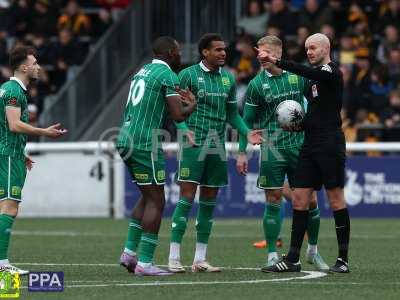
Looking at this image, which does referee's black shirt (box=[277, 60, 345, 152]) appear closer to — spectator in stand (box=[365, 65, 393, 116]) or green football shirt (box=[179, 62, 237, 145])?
green football shirt (box=[179, 62, 237, 145])

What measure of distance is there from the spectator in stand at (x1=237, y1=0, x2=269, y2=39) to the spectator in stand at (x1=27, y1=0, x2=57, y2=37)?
4694mm

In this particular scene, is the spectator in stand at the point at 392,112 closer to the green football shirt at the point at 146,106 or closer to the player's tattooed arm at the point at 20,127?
the green football shirt at the point at 146,106

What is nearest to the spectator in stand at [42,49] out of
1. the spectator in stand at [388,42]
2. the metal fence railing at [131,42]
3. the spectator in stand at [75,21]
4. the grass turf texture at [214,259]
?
the spectator in stand at [75,21]

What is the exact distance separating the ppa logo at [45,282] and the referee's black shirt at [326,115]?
9.59 ft

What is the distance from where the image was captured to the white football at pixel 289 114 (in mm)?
12336

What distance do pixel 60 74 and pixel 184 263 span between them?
13560mm

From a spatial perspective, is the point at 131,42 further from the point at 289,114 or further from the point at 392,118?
the point at 289,114

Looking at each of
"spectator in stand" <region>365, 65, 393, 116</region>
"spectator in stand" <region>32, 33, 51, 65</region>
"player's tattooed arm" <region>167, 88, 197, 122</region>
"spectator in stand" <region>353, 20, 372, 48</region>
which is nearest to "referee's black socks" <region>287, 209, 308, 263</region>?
"player's tattooed arm" <region>167, 88, 197, 122</region>

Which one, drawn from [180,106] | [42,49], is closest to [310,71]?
[180,106]

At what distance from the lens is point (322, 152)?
12.2 metres

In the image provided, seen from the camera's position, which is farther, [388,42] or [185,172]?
[388,42]

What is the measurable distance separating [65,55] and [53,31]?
5.41 feet

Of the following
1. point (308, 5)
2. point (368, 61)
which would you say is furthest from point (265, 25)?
point (368, 61)

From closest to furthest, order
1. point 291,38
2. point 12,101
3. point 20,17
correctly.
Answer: point 12,101
point 291,38
point 20,17
